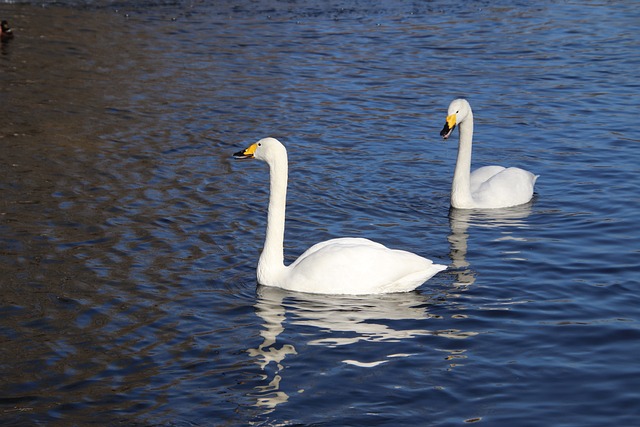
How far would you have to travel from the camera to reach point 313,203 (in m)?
12.1

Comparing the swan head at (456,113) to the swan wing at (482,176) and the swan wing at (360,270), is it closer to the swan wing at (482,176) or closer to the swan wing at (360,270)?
the swan wing at (482,176)

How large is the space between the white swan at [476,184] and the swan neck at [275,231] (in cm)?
293

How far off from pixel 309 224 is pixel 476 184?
2.31m

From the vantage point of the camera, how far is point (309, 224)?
11.4m

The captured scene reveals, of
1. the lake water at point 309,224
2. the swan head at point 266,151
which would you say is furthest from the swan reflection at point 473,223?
the swan head at point 266,151

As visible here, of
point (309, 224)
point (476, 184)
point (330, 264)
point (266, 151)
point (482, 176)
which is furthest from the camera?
point (482, 176)

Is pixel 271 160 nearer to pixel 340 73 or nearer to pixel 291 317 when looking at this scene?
pixel 291 317

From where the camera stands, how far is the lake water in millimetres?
7352

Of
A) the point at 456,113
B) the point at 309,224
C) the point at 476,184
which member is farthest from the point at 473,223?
the point at 309,224

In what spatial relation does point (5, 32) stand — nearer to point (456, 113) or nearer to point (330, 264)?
point (456, 113)

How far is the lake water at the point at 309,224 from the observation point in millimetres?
7352

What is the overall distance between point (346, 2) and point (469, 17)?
3.25 m

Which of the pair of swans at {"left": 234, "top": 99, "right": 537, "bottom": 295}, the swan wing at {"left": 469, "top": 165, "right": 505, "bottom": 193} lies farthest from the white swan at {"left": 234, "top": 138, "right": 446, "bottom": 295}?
the swan wing at {"left": 469, "top": 165, "right": 505, "bottom": 193}

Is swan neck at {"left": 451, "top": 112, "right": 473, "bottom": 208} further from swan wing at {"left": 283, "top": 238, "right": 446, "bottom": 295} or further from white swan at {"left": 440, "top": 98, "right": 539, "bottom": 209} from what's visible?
swan wing at {"left": 283, "top": 238, "right": 446, "bottom": 295}
